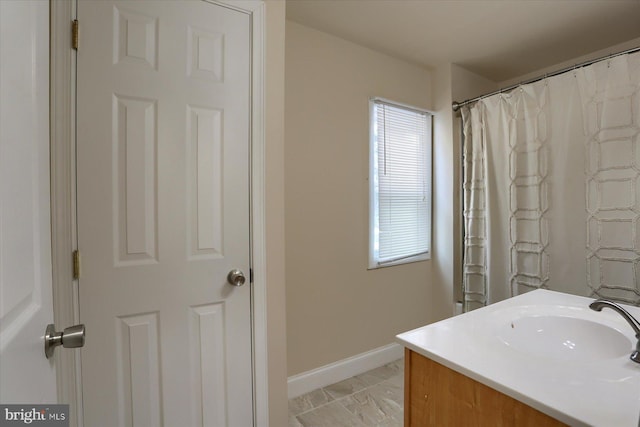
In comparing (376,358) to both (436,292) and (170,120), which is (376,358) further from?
(170,120)

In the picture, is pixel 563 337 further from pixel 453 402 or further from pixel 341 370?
pixel 341 370

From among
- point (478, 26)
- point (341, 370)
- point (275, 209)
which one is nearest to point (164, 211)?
point (275, 209)

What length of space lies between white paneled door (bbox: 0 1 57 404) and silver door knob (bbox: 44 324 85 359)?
0.07ft

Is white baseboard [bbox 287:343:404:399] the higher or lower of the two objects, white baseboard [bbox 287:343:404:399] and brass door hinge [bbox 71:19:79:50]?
the lower

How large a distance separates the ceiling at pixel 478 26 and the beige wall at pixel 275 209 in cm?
60

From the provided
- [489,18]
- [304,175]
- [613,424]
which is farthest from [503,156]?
[613,424]

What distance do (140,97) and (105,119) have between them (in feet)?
0.48

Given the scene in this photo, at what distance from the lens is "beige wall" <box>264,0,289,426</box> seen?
1.36 m

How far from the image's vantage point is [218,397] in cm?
127

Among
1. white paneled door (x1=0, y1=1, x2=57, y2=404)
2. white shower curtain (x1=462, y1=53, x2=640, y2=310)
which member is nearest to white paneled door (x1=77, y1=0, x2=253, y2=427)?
white paneled door (x1=0, y1=1, x2=57, y2=404)

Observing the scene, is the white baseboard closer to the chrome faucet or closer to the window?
the window

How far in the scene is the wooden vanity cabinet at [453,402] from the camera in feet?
2.29

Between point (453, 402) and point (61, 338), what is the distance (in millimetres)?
960

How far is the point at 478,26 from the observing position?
79.1 inches
